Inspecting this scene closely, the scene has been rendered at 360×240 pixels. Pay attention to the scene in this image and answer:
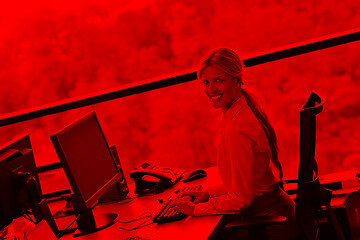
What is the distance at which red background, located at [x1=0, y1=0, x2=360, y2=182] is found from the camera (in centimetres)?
406

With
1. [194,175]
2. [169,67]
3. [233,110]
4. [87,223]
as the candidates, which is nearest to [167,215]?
[87,223]

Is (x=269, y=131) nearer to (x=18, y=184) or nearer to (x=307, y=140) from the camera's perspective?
(x=307, y=140)

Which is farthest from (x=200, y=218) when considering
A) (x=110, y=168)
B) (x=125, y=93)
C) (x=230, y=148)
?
(x=125, y=93)

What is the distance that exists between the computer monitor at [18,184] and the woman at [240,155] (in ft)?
2.22

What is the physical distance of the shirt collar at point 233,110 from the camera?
228cm

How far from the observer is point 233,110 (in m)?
2.30

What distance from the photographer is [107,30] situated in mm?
4699

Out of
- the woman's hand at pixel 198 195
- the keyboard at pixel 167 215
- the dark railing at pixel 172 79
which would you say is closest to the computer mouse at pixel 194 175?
the woman's hand at pixel 198 195

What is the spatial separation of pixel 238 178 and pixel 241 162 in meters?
0.07

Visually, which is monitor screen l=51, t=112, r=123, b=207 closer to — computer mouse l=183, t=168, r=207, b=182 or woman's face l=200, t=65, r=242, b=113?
computer mouse l=183, t=168, r=207, b=182

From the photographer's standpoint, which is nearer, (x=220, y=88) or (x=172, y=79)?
(x=220, y=88)

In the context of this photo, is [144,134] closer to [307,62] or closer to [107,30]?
[107,30]

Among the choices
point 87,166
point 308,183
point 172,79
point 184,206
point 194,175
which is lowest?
point 194,175

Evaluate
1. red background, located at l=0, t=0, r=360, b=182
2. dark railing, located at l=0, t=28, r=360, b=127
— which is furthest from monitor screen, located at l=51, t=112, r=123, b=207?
red background, located at l=0, t=0, r=360, b=182
